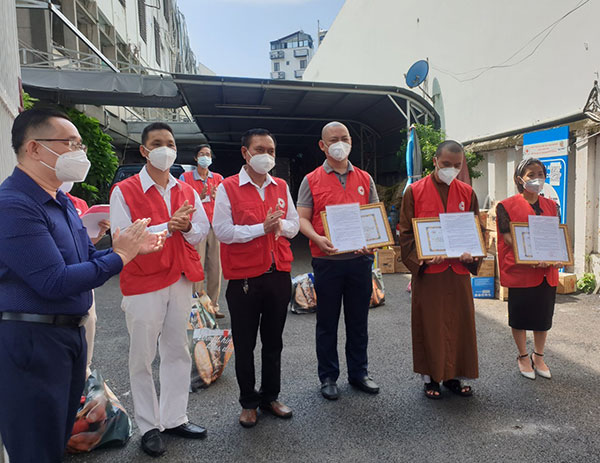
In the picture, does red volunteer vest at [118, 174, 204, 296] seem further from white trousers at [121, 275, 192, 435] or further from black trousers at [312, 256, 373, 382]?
black trousers at [312, 256, 373, 382]

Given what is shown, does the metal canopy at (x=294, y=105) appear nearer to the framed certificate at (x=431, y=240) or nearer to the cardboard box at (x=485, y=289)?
the cardboard box at (x=485, y=289)

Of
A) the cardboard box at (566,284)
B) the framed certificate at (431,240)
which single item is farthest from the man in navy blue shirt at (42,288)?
the cardboard box at (566,284)

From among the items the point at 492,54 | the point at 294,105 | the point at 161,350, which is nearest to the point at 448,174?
the point at 161,350

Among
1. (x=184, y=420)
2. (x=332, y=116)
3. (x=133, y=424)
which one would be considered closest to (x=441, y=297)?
(x=184, y=420)

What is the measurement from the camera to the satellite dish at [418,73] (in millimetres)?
11164

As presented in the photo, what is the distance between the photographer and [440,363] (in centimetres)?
331

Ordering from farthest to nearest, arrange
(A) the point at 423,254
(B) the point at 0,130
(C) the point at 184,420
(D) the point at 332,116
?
(D) the point at 332,116 → (A) the point at 423,254 → (C) the point at 184,420 → (B) the point at 0,130

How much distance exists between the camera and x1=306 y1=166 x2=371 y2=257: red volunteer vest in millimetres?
3473

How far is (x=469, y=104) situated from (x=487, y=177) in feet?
6.04

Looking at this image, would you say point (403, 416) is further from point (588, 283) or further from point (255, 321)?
point (588, 283)

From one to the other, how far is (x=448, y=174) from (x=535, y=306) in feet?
4.72

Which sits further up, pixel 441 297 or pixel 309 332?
pixel 441 297

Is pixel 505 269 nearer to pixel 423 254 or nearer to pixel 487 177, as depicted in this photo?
pixel 423 254

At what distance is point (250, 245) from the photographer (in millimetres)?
3016
